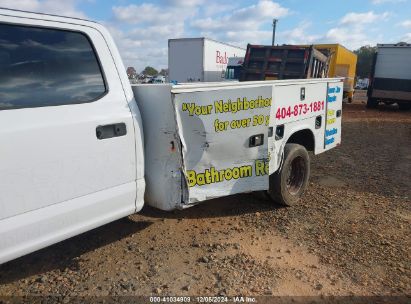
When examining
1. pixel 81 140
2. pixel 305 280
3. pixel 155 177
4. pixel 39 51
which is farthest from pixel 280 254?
pixel 39 51

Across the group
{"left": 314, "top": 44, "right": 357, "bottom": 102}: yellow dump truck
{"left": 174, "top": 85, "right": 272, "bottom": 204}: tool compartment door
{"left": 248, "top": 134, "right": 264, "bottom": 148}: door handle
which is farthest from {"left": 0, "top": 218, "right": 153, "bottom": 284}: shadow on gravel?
{"left": 314, "top": 44, "right": 357, "bottom": 102}: yellow dump truck

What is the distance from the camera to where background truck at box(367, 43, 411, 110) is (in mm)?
17578

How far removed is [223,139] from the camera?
3389mm

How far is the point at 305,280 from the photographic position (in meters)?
3.16

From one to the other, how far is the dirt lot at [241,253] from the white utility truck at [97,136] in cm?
60

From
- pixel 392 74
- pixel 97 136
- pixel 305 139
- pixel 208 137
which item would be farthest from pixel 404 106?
pixel 97 136

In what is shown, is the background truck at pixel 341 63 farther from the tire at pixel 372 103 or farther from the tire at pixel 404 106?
the tire at pixel 404 106

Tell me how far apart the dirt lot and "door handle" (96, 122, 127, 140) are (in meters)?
1.26

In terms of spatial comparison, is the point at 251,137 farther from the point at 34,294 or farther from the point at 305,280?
the point at 34,294

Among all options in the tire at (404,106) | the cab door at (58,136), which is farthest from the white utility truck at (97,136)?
the tire at (404,106)

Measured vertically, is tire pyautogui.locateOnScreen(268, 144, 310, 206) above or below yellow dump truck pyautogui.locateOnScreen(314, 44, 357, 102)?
below

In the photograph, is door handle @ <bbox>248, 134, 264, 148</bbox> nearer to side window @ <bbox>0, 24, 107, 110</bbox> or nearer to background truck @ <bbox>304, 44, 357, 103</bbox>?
side window @ <bbox>0, 24, 107, 110</bbox>

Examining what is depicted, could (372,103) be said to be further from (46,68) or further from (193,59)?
(46,68)

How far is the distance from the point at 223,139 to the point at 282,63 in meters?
6.18
